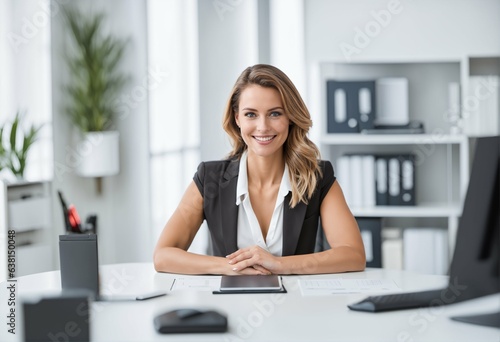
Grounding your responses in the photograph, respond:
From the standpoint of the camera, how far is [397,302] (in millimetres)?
1833

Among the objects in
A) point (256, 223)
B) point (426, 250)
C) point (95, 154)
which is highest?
point (95, 154)

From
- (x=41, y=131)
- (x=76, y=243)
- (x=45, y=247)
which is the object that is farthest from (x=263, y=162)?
(x=41, y=131)

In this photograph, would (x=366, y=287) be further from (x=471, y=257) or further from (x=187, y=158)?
(x=187, y=158)

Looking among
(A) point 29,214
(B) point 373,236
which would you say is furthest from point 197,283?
(B) point 373,236

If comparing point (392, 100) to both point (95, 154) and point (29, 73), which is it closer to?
point (95, 154)

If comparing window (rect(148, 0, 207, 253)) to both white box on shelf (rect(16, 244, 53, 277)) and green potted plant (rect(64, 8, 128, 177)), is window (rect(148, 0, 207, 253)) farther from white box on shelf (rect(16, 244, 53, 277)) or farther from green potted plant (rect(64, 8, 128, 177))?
white box on shelf (rect(16, 244, 53, 277))

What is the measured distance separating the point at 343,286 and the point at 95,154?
2.81m

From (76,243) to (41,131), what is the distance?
2670 mm

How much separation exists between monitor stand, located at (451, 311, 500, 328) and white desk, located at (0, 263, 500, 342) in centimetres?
1

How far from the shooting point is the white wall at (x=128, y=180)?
196 inches

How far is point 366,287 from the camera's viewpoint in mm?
2080

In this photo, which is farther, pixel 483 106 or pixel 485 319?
pixel 483 106

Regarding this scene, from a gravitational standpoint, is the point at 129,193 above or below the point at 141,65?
below

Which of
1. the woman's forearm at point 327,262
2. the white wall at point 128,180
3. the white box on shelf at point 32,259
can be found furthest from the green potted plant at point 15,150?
the woman's forearm at point 327,262
